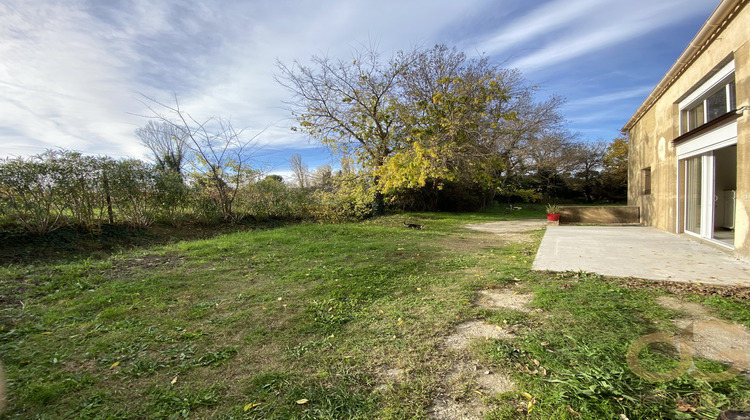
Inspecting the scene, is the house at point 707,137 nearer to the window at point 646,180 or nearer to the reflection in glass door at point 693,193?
the reflection in glass door at point 693,193

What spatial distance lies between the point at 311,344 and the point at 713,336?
3.11 m

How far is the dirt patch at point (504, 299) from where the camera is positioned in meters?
3.20

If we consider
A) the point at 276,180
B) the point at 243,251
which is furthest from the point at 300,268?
the point at 276,180

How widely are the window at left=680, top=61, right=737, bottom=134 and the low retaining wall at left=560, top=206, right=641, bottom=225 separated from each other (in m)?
4.43

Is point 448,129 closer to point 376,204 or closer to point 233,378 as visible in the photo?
point 376,204

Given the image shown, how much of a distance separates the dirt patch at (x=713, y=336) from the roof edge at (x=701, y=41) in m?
4.68

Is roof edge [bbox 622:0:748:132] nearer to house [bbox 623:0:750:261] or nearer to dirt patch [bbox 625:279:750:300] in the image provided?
house [bbox 623:0:750:261]

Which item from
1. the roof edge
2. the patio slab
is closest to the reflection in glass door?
the patio slab

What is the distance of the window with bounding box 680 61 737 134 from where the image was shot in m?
5.12

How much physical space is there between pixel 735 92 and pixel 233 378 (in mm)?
7710

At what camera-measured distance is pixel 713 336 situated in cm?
237

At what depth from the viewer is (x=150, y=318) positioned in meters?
3.06

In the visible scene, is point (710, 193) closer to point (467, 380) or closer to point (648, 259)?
point (648, 259)

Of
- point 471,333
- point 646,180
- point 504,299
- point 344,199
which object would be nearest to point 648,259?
point 504,299
